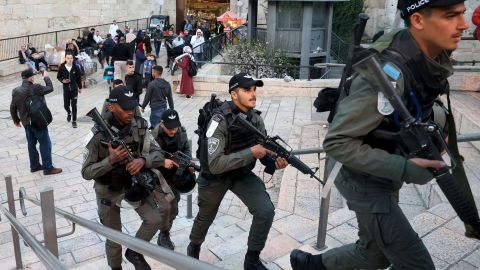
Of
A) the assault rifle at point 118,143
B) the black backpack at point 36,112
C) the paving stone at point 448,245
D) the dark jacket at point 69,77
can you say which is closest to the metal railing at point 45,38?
the dark jacket at point 69,77

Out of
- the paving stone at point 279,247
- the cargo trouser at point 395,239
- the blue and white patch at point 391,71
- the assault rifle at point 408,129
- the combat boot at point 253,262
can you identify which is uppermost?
the blue and white patch at point 391,71

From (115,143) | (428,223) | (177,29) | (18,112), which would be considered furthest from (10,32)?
(428,223)

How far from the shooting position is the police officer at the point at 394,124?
6.55 ft

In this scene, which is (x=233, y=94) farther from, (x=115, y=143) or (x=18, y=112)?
(x=18, y=112)

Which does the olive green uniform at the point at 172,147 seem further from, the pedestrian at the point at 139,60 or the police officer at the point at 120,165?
the pedestrian at the point at 139,60

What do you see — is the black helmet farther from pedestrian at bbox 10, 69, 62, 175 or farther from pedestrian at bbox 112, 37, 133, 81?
pedestrian at bbox 112, 37, 133, 81

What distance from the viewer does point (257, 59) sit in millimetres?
14445

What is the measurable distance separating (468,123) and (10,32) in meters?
18.7

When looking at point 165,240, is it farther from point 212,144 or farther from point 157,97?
point 157,97

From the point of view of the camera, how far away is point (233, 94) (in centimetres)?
369

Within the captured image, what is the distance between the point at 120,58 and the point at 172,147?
10365 mm

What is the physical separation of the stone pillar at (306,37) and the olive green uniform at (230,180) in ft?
38.6

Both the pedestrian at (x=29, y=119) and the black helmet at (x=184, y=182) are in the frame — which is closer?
the black helmet at (x=184, y=182)

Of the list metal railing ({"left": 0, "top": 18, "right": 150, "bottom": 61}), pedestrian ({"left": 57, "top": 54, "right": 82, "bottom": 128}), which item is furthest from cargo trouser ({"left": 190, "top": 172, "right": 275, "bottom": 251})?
metal railing ({"left": 0, "top": 18, "right": 150, "bottom": 61})
